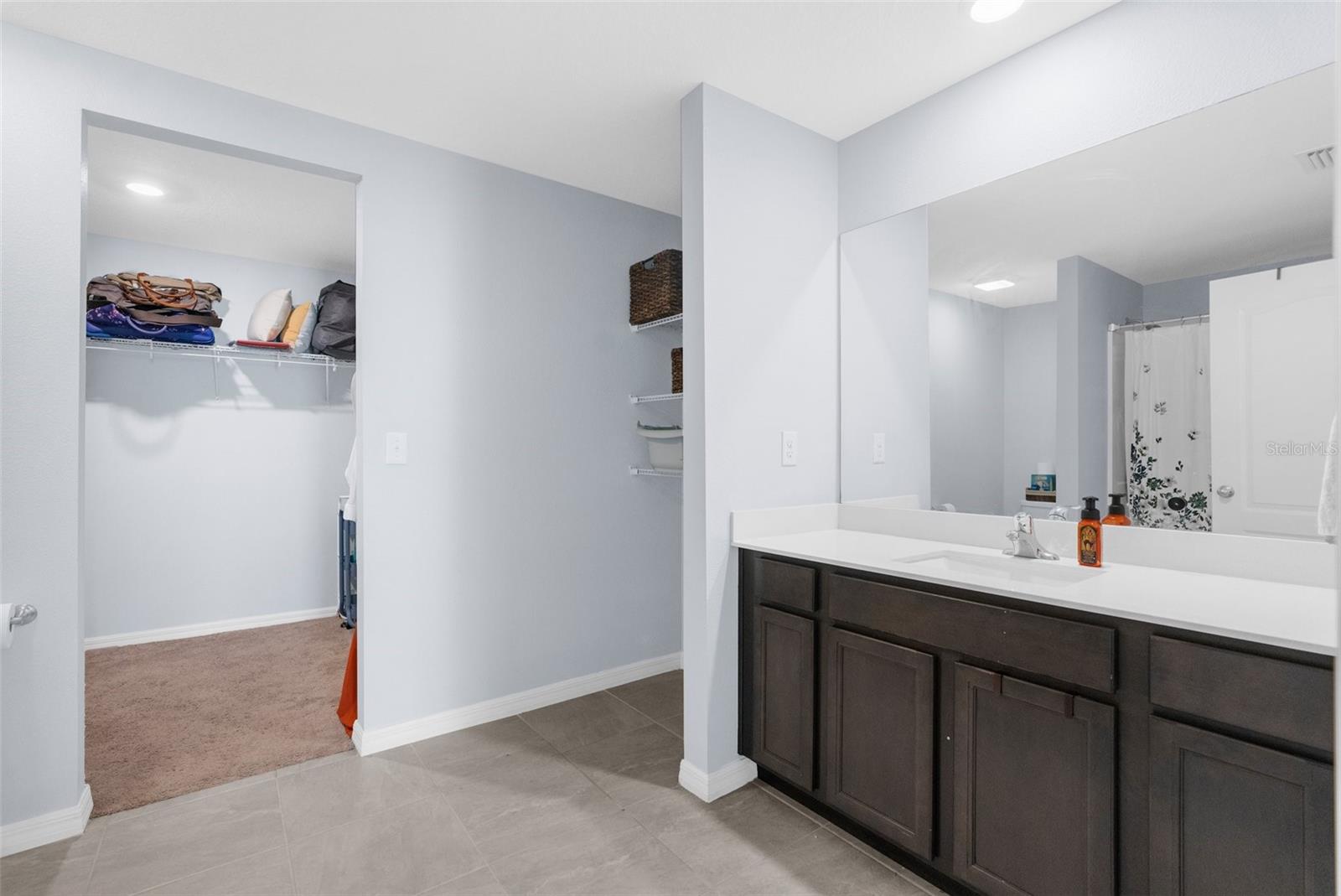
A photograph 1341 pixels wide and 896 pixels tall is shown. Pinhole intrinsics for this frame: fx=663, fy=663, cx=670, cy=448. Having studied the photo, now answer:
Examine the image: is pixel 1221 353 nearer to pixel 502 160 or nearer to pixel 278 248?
pixel 502 160

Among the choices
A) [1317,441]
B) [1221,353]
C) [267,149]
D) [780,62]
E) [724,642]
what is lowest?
[724,642]

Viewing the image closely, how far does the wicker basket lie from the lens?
3.02m

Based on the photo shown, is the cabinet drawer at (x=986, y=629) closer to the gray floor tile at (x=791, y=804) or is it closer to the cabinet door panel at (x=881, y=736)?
the cabinet door panel at (x=881, y=736)

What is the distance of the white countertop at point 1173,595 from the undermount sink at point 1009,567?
14mm

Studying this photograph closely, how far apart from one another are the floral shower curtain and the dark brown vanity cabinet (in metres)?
0.58

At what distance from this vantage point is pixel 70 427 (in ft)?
6.52

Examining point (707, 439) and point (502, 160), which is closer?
point (707, 439)

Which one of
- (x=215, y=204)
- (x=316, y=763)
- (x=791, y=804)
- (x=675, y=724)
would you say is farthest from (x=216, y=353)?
(x=791, y=804)

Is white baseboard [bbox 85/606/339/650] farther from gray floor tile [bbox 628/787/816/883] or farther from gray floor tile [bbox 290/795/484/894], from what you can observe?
gray floor tile [bbox 628/787/816/883]

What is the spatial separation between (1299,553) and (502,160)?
2.92m

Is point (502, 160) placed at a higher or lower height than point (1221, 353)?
higher

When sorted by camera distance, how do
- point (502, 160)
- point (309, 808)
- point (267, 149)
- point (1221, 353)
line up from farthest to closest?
point (502, 160)
point (267, 149)
point (309, 808)
point (1221, 353)

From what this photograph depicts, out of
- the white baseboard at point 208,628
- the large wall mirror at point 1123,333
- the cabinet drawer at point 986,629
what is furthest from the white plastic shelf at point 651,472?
the white baseboard at point 208,628

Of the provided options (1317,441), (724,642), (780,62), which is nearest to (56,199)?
(780,62)
